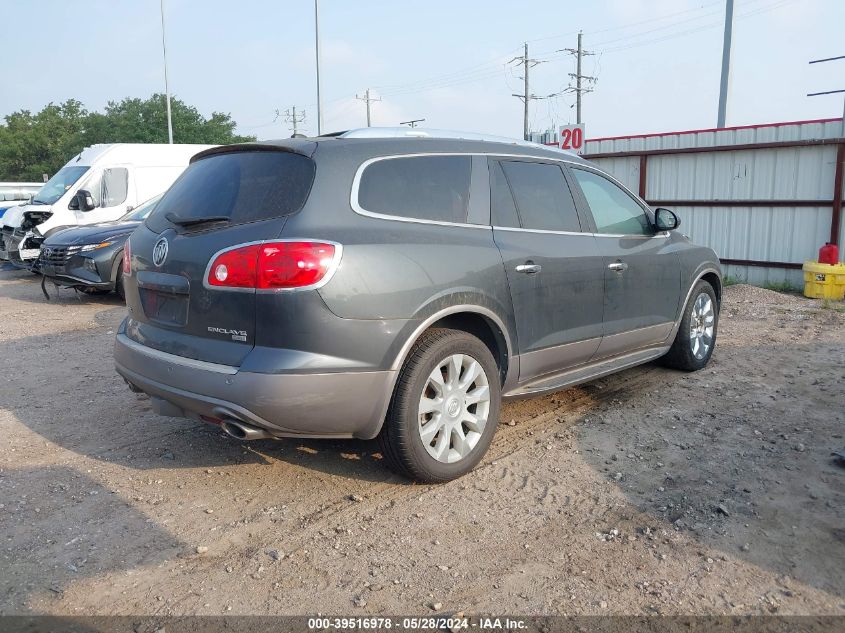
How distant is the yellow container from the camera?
1059cm

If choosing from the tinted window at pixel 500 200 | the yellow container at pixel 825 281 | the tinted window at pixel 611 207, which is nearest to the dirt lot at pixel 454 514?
the tinted window at pixel 611 207

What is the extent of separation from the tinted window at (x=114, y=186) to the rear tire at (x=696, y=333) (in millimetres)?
10277

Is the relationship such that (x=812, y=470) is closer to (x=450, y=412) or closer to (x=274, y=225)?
(x=450, y=412)

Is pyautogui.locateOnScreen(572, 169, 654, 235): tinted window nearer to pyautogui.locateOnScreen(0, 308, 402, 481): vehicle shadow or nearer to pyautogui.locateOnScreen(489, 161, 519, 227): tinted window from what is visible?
pyautogui.locateOnScreen(489, 161, 519, 227): tinted window

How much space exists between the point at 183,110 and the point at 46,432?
49.4 meters

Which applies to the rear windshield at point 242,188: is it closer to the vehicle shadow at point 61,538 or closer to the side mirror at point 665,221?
A: the vehicle shadow at point 61,538

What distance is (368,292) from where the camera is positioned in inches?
139

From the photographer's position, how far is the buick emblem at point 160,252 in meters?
3.87

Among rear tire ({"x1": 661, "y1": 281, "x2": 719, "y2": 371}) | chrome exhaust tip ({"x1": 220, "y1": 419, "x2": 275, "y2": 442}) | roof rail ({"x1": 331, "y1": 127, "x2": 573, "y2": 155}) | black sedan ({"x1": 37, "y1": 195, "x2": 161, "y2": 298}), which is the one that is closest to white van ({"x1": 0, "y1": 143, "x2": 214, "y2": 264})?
black sedan ({"x1": 37, "y1": 195, "x2": 161, "y2": 298})

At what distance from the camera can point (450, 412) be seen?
156 inches

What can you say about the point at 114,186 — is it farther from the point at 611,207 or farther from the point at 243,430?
the point at 243,430

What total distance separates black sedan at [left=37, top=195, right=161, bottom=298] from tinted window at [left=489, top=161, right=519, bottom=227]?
723 cm

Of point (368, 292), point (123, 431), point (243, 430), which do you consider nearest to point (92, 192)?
point (123, 431)

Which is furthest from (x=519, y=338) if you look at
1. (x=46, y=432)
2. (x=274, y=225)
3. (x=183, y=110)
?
(x=183, y=110)
